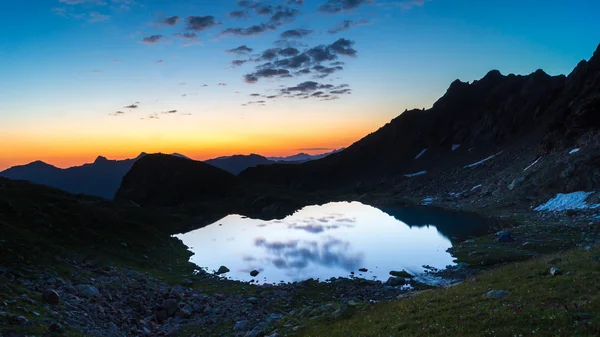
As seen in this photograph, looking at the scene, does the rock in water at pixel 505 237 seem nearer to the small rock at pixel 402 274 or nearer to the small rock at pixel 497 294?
the small rock at pixel 402 274

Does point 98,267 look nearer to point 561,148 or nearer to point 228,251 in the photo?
point 228,251

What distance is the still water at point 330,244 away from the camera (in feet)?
171

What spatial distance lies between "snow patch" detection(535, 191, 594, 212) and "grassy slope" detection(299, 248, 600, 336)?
57623 mm

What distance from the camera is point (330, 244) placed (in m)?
72.6

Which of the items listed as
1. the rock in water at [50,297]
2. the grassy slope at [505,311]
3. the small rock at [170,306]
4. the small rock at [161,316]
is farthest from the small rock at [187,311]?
the grassy slope at [505,311]

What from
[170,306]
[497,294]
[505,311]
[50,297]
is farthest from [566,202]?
[50,297]

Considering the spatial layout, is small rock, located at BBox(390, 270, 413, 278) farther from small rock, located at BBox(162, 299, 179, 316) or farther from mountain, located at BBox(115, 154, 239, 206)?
mountain, located at BBox(115, 154, 239, 206)

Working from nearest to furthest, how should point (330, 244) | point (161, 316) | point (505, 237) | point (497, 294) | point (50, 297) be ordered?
1. point (497, 294)
2. point (50, 297)
3. point (161, 316)
4. point (505, 237)
5. point (330, 244)

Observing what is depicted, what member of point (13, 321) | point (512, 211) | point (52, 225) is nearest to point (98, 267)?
point (52, 225)

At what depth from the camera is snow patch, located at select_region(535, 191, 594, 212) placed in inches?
2832

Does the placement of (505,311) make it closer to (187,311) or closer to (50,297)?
(187,311)

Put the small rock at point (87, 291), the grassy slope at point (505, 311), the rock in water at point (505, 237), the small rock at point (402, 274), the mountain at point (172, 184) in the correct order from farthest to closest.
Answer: the mountain at point (172, 184) < the rock in water at point (505, 237) < the small rock at point (402, 274) < the small rock at point (87, 291) < the grassy slope at point (505, 311)

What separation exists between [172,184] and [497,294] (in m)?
183

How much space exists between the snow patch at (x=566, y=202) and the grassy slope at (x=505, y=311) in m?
57.6
